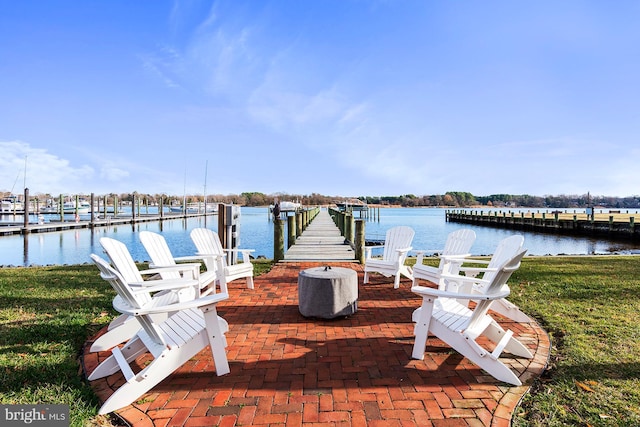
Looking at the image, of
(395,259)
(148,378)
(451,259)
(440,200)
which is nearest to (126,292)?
(148,378)

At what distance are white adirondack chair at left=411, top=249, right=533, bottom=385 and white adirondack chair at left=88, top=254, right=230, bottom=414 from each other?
1628 millimetres

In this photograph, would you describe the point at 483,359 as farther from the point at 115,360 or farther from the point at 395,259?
the point at 395,259

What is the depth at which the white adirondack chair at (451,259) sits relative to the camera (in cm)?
455

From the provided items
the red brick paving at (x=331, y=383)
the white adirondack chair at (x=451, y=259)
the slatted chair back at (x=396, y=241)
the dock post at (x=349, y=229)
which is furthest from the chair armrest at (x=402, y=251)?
the dock post at (x=349, y=229)

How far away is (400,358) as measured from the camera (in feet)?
9.92

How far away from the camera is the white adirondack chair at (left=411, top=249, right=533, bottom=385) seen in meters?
2.59

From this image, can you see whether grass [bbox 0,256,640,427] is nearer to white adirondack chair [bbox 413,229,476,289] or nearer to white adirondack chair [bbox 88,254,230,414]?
white adirondack chair [bbox 88,254,230,414]

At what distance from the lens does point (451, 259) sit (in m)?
4.49

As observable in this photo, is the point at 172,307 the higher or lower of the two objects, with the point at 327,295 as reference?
higher

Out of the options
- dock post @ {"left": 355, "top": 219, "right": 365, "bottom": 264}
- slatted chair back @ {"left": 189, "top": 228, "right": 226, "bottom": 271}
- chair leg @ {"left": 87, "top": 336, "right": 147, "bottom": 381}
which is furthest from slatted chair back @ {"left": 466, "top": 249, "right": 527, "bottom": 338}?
dock post @ {"left": 355, "top": 219, "right": 365, "bottom": 264}

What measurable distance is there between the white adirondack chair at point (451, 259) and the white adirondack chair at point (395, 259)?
48 centimetres

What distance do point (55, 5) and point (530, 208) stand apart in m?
124

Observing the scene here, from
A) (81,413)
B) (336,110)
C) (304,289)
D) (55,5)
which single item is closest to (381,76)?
(336,110)

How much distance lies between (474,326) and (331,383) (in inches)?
47.2
